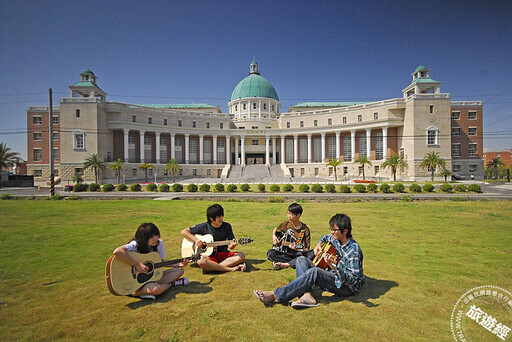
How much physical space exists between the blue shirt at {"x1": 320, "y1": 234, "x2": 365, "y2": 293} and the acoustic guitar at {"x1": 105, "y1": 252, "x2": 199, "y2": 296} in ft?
10.4

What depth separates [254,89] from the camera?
7638 cm

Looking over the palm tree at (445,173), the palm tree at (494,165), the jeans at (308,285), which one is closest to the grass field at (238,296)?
the jeans at (308,285)

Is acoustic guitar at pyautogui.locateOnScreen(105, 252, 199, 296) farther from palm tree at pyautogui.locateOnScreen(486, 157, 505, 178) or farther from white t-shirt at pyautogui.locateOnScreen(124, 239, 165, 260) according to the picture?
palm tree at pyautogui.locateOnScreen(486, 157, 505, 178)

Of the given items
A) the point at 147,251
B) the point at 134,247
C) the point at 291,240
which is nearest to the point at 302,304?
the point at 291,240

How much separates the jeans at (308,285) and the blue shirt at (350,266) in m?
0.11

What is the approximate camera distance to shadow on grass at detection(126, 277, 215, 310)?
4.54 m

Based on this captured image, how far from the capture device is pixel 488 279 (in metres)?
5.54

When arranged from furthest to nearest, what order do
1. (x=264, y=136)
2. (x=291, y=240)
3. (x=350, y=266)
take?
(x=264, y=136) < (x=291, y=240) < (x=350, y=266)

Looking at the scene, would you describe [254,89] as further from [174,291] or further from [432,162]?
[174,291]

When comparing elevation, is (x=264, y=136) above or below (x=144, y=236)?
above

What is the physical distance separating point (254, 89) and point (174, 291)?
249ft

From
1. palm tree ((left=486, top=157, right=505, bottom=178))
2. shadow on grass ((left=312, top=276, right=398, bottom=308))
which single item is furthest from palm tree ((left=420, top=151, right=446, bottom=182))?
shadow on grass ((left=312, top=276, right=398, bottom=308))

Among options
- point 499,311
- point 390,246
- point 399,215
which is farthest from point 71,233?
point 399,215

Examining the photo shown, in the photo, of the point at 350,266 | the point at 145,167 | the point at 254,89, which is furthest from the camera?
the point at 254,89
